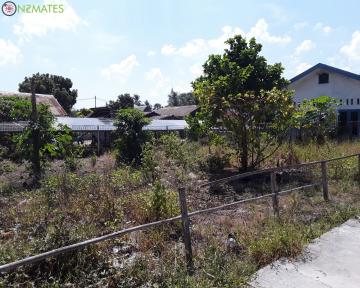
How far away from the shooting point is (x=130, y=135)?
14.1 metres

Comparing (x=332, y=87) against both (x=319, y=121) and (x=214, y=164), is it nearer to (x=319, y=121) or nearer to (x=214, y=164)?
(x=319, y=121)

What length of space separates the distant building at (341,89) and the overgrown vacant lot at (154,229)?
13029 millimetres

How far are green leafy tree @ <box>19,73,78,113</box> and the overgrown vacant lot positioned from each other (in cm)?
3968

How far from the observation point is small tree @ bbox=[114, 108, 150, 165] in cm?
1398

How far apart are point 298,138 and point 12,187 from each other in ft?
38.1

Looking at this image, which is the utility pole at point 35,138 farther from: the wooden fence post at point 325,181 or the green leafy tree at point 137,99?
the green leafy tree at point 137,99

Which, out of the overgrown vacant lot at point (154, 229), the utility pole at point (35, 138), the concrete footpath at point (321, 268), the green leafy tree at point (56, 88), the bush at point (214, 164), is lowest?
the concrete footpath at point (321, 268)

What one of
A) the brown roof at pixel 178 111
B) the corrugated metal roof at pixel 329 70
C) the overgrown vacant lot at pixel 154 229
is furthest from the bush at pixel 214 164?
the brown roof at pixel 178 111

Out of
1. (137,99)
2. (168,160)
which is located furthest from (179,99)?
(168,160)

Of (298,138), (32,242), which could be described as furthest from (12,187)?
(298,138)

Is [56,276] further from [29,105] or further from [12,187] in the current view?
[29,105]

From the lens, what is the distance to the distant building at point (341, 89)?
22047 mm

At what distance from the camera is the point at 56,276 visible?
4023mm

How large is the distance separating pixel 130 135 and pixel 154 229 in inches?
354
